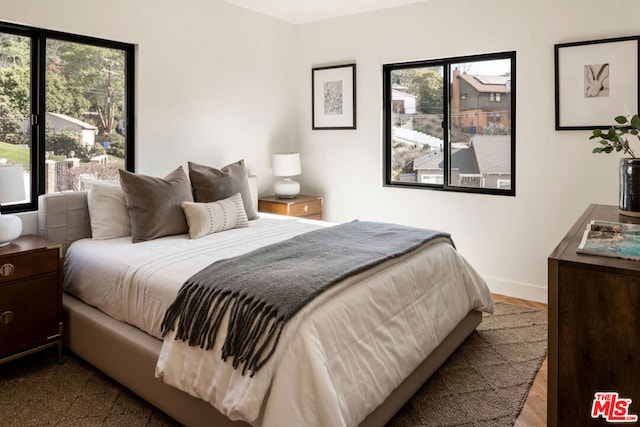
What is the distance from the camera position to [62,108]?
10.5 ft

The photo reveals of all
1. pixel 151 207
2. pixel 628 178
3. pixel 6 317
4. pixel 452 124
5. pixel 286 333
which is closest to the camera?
pixel 286 333

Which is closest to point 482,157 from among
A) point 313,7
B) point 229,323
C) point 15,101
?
point 313,7

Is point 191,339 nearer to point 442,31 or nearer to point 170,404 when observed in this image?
point 170,404

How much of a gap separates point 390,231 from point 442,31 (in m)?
2.16

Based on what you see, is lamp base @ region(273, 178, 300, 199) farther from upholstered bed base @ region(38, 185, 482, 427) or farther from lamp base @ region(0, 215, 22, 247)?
lamp base @ region(0, 215, 22, 247)

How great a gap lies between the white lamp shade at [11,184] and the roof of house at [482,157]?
3.30m

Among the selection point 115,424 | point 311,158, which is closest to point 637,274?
point 115,424

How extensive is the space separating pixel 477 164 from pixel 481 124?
1.16 ft

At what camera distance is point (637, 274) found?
1111mm

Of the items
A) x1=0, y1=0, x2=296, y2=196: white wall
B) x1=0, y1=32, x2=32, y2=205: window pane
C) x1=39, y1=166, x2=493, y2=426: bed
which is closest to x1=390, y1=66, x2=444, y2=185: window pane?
x1=0, y1=0, x2=296, y2=196: white wall

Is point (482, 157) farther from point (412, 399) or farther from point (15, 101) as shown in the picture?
point (15, 101)

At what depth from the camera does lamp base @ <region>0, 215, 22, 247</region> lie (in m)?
2.48

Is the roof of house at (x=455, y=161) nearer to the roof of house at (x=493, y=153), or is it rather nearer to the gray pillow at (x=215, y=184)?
the roof of house at (x=493, y=153)

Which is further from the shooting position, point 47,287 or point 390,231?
point 390,231
